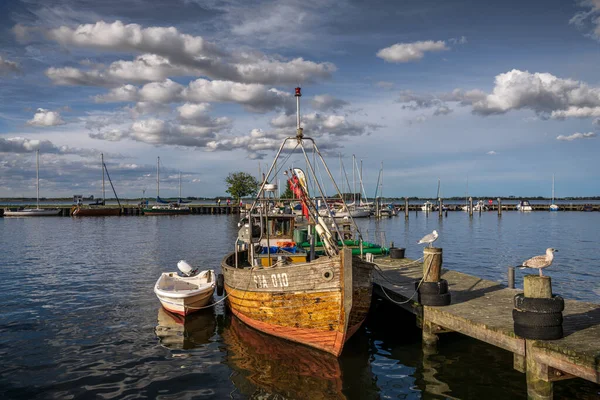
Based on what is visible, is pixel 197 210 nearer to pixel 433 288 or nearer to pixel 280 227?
pixel 280 227

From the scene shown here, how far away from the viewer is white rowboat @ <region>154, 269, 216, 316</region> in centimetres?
1838

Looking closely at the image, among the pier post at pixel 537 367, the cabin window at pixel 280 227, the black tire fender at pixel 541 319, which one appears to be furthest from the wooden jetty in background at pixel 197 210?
the black tire fender at pixel 541 319

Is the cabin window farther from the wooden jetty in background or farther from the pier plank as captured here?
the wooden jetty in background

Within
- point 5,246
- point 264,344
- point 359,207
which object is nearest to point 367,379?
point 264,344

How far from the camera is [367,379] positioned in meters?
12.7

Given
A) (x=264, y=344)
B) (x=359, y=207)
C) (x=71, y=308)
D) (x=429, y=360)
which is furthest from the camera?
(x=359, y=207)

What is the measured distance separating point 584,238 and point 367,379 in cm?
5083

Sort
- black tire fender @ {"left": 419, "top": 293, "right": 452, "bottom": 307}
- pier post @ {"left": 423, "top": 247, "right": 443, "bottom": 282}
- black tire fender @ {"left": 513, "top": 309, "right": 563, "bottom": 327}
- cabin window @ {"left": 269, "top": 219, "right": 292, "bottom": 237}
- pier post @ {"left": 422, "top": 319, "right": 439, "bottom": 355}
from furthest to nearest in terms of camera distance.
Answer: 1. cabin window @ {"left": 269, "top": 219, "right": 292, "bottom": 237}
2. pier post @ {"left": 422, "top": 319, "right": 439, "bottom": 355}
3. pier post @ {"left": 423, "top": 247, "right": 443, "bottom": 282}
4. black tire fender @ {"left": 419, "top": 293, "right": 452, "bottom": 307}
5. black tire fender @ {"left": 513, "top": 309, "right": 563, "bottom": 327}

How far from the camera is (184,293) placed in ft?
60.4

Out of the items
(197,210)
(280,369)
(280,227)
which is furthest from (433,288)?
(197,210)

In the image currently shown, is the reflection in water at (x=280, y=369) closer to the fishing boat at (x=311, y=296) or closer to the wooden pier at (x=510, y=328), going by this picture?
the fishing boat at (x=311, y=296)

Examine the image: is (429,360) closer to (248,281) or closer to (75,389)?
(248,281)

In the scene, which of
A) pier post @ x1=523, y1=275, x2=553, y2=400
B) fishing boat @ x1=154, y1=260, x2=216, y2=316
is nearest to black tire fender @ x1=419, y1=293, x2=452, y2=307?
pier post @ x1=523, y1=275, x2=553, y2=400

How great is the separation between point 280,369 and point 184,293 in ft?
22.7
